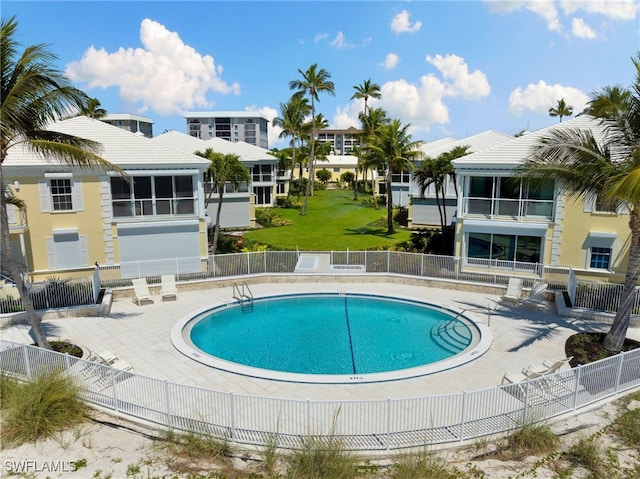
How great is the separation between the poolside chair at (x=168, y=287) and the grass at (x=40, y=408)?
8586 millimetres

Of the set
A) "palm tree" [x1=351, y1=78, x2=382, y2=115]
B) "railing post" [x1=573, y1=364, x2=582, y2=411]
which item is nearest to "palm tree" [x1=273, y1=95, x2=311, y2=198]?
"palm tree" [x1=351, y1=78, x2=382, y2=115]

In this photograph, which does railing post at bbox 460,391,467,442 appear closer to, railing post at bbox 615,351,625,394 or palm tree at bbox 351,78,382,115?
railing post at bbox 615,351,625,394

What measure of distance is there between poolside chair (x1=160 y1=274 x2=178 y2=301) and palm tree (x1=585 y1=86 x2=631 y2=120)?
1672cm

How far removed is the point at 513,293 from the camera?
18.1 m

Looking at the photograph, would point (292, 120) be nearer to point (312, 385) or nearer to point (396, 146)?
point (396, 146)

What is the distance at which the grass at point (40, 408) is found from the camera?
8.87m

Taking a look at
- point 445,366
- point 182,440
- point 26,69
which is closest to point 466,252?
point 445,366

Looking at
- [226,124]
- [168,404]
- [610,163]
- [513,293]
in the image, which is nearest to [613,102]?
[610,163]

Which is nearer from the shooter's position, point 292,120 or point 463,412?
point 463,412

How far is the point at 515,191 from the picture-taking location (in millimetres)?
21562

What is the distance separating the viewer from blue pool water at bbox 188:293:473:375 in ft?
44.6

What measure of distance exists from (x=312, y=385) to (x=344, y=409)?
2.74m

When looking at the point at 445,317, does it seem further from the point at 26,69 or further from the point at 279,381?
the point at 26,69

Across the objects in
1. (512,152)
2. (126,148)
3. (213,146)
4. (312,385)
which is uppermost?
(213,146)
